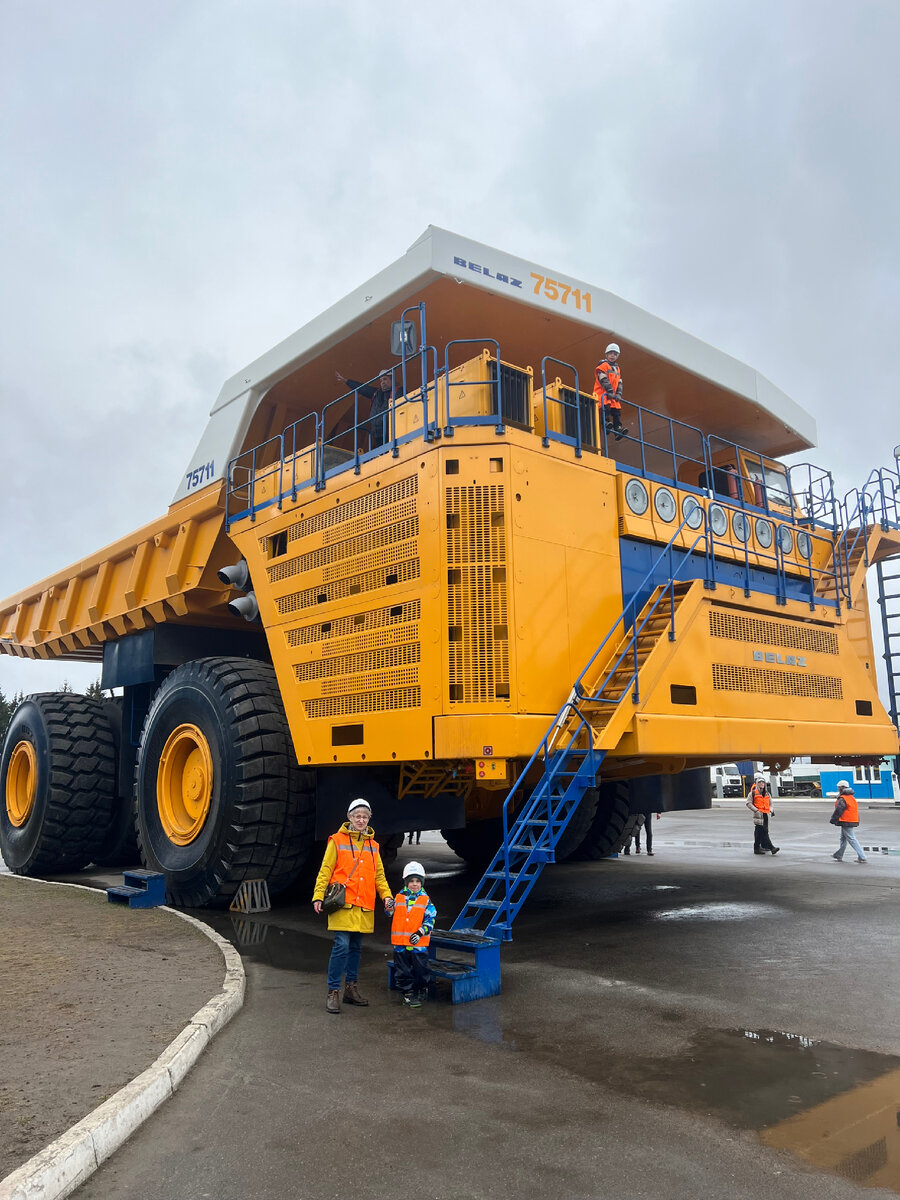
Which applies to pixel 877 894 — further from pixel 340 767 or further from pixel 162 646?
pixel 162 646

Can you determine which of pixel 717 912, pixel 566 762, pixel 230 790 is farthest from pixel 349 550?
pixel 717 912

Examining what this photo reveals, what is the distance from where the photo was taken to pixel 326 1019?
214 inches

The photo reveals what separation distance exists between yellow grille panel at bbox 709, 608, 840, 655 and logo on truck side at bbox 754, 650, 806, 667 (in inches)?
2.9

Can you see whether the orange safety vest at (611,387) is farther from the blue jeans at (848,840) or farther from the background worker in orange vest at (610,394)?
the blue jeans at (848,840)

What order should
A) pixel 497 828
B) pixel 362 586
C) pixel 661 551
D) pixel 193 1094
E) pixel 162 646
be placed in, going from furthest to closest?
pixel 497 828 → pixel 162 646 → pixel 661 551 → pixel 362 586 → pixel 193 1094

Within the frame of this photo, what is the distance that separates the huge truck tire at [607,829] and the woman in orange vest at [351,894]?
7.87 meters

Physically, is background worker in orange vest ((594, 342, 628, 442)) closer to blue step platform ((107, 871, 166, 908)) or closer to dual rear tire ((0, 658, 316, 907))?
dual rear tire ((0, 658, 316, 907))

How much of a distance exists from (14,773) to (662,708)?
33.2ft

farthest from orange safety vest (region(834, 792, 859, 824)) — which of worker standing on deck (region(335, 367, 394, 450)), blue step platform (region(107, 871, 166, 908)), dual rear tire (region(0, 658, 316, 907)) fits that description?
blue step platform (region(107, 871, 166, 908))

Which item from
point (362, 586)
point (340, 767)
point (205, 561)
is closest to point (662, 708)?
point (362, 586)

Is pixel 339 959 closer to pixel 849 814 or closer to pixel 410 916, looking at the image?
pixel 410 916

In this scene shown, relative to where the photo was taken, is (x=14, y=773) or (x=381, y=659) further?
(x=14, y=773)

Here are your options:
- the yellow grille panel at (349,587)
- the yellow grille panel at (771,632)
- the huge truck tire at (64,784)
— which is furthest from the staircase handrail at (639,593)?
the huge truck tire at (64,784)

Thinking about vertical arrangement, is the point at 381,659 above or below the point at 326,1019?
above
